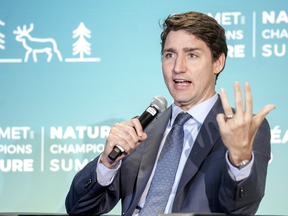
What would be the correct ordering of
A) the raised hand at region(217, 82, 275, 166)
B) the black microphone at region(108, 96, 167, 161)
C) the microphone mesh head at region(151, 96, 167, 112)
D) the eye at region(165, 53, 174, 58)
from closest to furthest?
the raised hand at region(217, 82, 275, 166)
the black microphone at region(108, 96, 167, 161)
the microphone mesh head at region(151, 96, 167, 112)
the eye at region(165, 53, 174, 58)

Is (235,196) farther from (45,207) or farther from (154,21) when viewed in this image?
(45,207)

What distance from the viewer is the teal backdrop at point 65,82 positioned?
8.84 feet

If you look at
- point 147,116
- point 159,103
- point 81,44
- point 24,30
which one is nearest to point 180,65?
point 159,103

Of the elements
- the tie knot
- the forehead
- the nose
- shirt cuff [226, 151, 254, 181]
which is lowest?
shirt cuff [226, 151, 254, 181]

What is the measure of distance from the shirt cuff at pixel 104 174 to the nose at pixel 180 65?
615 millimetres

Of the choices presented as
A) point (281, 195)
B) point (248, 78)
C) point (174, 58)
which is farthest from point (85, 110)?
point (281, 195)

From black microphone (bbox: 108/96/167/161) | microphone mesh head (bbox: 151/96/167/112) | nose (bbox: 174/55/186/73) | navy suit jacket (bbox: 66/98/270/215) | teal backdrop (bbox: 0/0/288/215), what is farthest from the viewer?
teal backdrop (bbox: 0/0/288/215)

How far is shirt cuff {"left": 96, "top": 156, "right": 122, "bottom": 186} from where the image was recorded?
1.45 meters

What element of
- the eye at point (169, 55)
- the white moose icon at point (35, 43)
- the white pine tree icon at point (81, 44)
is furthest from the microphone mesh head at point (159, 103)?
the white moose icon at point (35, 43)

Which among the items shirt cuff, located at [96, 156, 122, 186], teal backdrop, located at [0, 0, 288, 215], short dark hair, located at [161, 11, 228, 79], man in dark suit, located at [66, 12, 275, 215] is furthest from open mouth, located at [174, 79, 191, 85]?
teal backdrop, located at [0, 0, 288, 215]

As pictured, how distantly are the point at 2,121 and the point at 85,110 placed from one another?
0.82 m

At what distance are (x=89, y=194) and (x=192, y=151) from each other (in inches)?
22.4

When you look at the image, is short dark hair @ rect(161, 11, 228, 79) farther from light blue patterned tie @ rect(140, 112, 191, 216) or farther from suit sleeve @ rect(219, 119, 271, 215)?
suit sleeve @ rect(219, 119, 271, 215)

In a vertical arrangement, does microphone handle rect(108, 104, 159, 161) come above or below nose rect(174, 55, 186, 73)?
below
